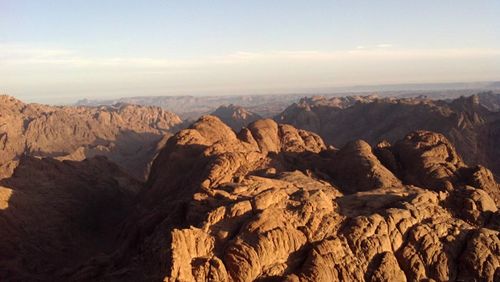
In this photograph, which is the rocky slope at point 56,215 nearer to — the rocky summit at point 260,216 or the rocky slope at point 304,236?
the rocky summit at point 260,216

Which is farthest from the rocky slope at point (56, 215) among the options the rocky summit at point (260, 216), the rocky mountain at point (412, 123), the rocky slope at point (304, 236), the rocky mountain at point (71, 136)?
the rocky mountain at point (412, 123)

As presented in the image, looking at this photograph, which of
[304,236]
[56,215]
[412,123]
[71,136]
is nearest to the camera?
[304,236]

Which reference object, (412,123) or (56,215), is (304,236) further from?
(412,123)

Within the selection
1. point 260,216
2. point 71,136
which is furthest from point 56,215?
point 71,136

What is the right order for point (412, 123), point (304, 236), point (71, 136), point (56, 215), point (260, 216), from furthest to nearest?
point (71, 136) < point (412, 123) < point (56, 215) < point (304, 236) < point (260, 216)

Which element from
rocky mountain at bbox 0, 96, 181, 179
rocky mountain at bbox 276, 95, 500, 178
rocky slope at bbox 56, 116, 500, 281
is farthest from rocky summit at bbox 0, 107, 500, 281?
rocky mountain at bbox 0, 96, 181, 179

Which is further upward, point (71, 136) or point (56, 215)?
point (56, 215)
